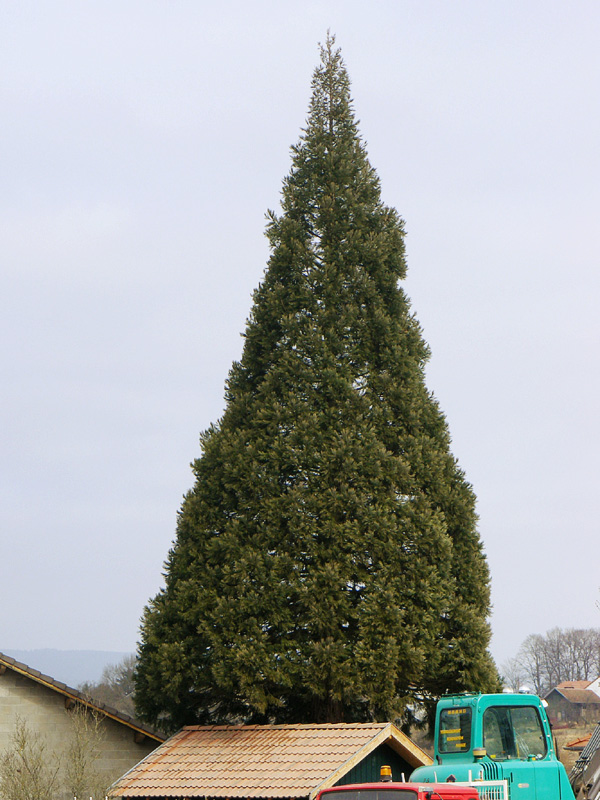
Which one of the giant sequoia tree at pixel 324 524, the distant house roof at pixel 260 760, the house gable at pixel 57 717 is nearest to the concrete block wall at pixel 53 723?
the house gable at pixel 57 717

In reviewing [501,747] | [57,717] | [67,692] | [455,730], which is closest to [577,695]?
[57,717]

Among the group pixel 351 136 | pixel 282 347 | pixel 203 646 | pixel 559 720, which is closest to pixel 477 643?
pixel 203 646

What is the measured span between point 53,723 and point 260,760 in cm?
647

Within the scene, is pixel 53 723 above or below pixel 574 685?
below

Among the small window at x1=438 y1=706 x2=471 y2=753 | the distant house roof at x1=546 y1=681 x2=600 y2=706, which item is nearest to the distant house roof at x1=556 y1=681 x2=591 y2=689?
the distant house roof at x1=546 y1=681 x2=600 y2=706

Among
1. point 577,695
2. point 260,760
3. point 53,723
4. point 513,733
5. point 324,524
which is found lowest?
point 260,760

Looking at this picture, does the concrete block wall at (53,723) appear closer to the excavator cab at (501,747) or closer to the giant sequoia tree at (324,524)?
the giant sequoia tree at (324,524)

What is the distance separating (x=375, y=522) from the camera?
23188mm

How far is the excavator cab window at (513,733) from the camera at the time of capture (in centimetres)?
1479

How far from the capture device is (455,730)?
15211 mm

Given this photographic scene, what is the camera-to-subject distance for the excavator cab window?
48.5 ft

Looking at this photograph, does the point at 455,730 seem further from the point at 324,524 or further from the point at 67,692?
the point at 67,692

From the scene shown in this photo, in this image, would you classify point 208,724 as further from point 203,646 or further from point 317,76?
point 317,76

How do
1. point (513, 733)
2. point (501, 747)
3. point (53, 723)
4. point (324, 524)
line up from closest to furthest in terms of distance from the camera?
point (501, 747), point (513, 733), point (324, 524), point (53, 723)
